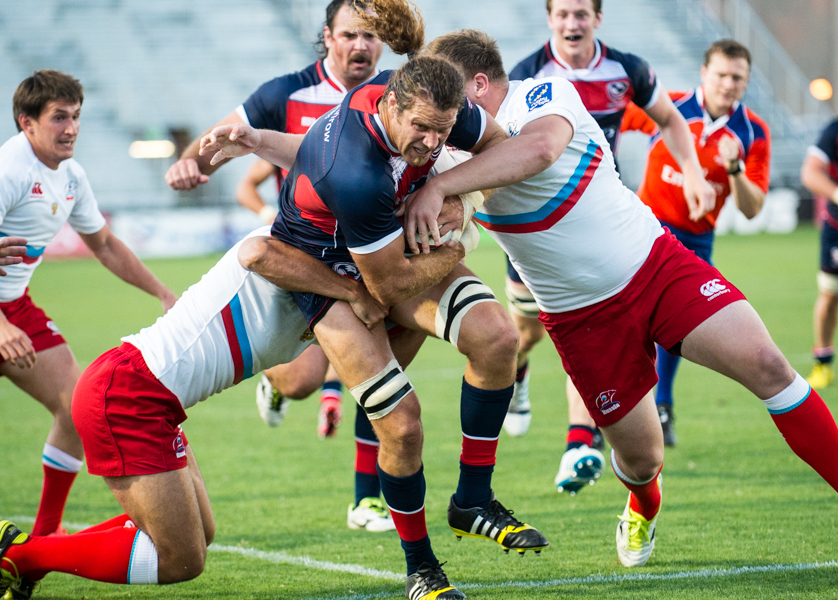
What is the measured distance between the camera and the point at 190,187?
4.37m

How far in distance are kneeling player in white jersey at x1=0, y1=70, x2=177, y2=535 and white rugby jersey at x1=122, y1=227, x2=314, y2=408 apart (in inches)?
35.0

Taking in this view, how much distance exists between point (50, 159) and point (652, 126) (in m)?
4.23

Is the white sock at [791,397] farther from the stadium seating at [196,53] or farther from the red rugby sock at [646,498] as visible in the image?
the stadium seating at [196,53]

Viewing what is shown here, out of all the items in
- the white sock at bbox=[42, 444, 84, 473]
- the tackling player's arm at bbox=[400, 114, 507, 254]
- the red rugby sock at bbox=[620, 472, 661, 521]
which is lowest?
the red rugby sock at bbox=[620, 472, 661, 521]

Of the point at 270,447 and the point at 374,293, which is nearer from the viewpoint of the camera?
the point at 374,293

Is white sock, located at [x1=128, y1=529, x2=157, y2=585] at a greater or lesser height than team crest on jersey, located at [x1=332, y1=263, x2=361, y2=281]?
lesser

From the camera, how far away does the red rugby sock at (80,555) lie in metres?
3.82

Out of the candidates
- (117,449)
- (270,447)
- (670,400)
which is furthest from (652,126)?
(117,449)

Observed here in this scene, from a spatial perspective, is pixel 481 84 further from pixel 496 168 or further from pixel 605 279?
pixel 605 279

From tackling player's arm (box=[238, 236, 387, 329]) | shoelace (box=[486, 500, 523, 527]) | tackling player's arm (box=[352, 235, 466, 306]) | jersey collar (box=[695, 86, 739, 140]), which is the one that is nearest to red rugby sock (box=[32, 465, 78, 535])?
tackling player's arm (box=[238, 236, 387, 329])

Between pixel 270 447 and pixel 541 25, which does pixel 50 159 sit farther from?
pixel 541 25

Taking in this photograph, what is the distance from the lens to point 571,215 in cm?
387

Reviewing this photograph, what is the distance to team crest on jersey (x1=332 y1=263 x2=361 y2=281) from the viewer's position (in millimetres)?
3875

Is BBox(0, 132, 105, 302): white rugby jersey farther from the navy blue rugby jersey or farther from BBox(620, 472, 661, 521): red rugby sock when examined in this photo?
BBox(620, 472, 661, 521): red rugby sock
